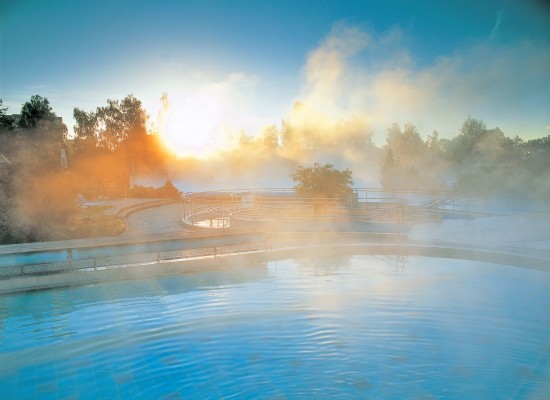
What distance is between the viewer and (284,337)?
532 cm

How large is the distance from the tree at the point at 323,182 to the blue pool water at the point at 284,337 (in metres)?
10.2

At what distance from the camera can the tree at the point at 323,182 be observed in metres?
18.3

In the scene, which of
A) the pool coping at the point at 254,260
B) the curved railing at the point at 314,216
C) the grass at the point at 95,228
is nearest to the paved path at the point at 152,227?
the grass at the point at 95,228

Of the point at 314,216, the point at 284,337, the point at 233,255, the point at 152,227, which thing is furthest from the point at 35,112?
the point at 284,337

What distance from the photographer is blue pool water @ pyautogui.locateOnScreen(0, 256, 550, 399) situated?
4160 millimetres

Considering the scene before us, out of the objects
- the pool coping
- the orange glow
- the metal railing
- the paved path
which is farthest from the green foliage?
the pool coping

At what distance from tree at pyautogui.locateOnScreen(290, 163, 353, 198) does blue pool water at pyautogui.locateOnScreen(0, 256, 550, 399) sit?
10211 millimetres

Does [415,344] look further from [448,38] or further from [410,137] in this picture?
[410,137]

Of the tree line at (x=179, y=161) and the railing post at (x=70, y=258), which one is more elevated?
the tree line at (x=179, y=161)

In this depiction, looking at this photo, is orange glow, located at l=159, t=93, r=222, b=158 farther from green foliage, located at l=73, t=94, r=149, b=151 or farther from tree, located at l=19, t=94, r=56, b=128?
tree, located at l=19, t=94, r=56, b=128

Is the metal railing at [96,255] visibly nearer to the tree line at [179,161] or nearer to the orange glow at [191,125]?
the tree line at [179,161]

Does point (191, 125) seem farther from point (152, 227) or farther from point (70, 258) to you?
point (70, 258)

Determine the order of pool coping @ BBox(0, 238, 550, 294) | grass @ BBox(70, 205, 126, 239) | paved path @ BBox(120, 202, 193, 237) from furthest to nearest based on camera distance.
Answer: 1. paved path @ BBox(120, 202, 193, 237)
2. grass @ BBox(70, 205, 126, 239)
3. pool coping @ BBox(0, 238, 550, 294)

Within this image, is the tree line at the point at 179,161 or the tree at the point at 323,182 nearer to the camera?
the tree line at the point at 179,161
